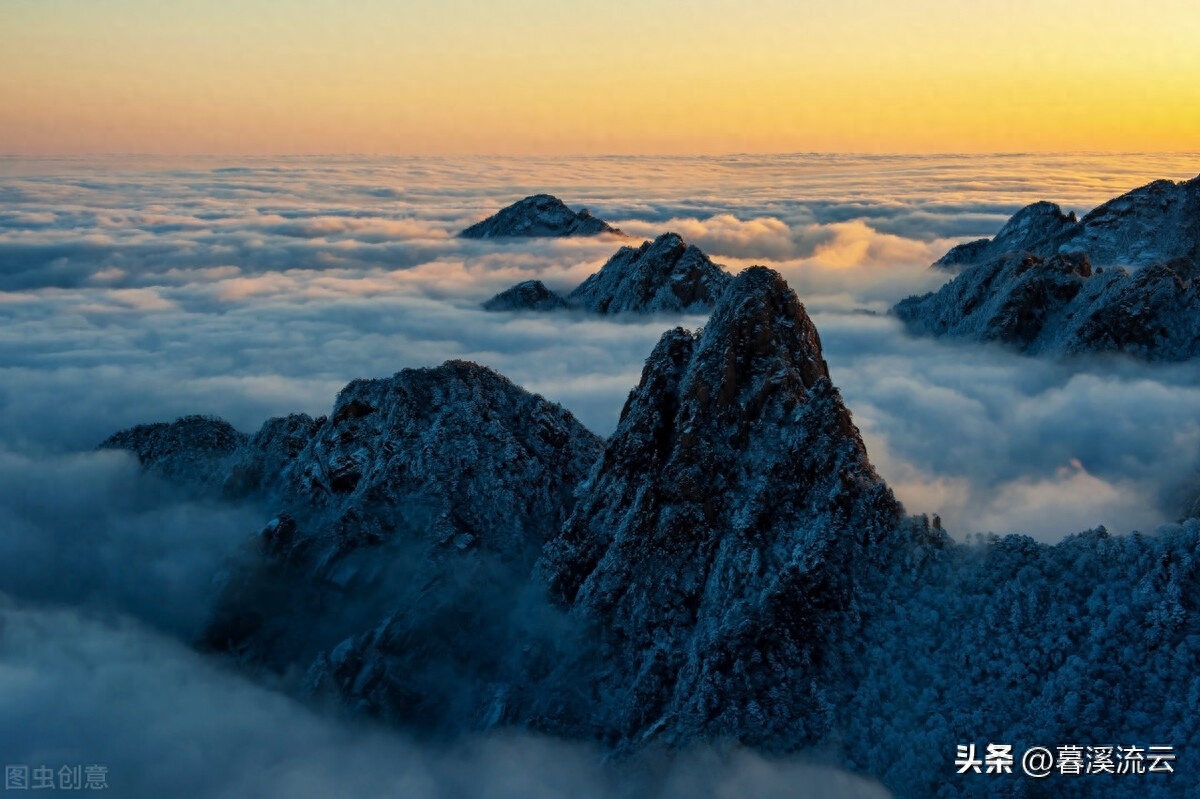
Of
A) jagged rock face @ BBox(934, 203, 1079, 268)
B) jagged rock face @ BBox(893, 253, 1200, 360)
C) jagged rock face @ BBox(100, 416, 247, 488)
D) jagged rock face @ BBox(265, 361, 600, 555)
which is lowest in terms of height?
jagged rock face @ BBox(100, 416, 247, 488)

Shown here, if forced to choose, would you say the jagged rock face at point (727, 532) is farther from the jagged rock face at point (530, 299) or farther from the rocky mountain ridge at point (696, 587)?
the jagged rock face at point (530, 299)

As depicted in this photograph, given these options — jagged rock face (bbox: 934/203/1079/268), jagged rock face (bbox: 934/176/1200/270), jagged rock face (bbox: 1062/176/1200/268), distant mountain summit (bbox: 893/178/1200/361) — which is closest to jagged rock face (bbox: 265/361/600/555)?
distant mountain summit (bbox: 893/178/1200/361)

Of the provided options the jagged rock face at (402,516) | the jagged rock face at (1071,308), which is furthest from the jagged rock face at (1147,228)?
the jagged rock face at (402,516)

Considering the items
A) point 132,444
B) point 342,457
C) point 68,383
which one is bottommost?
point 68,383

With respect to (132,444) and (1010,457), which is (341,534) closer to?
(132,444)

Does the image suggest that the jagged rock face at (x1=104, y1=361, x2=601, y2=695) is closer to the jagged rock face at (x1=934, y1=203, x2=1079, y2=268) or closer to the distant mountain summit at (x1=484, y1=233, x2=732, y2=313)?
the distant mountain summit at (x1=484, y1=233, x2=732, y2=313)

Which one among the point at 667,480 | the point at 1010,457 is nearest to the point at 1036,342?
the point at 1010,457
